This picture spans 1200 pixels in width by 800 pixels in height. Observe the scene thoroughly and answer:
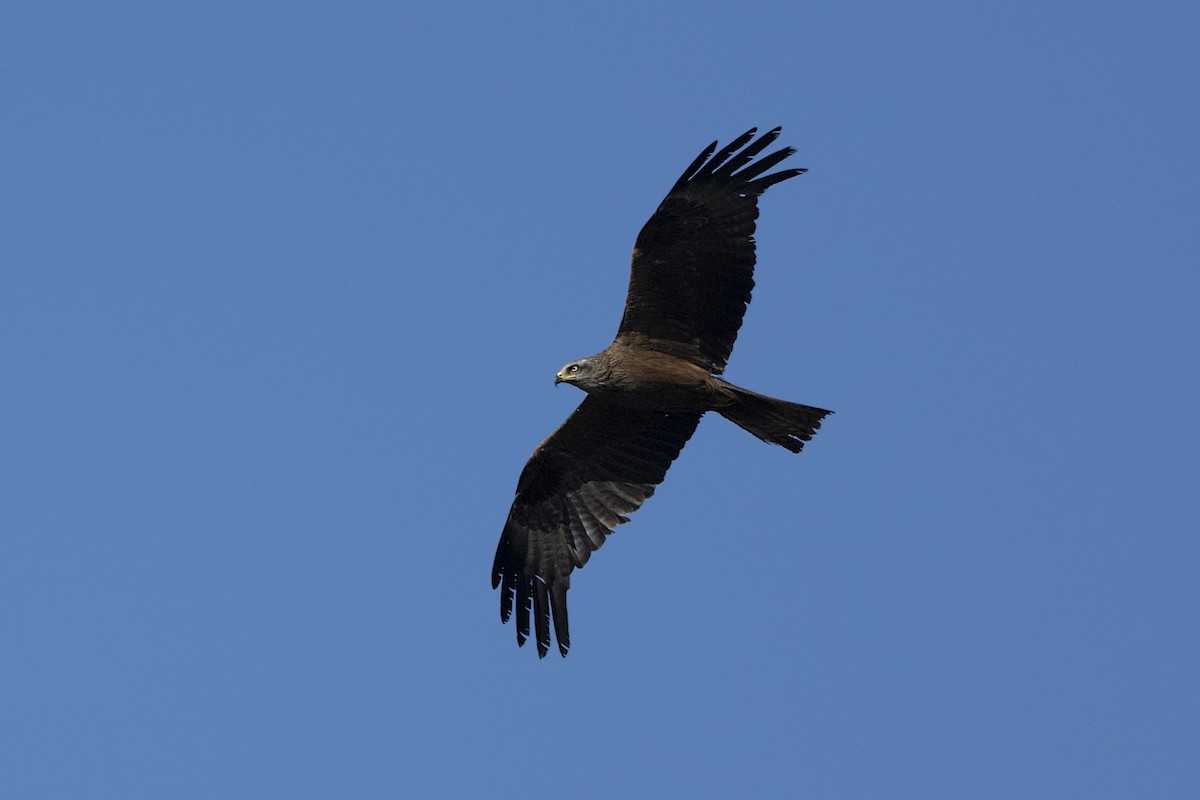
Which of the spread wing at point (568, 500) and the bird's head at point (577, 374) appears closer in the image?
the bird's head at point (577, 374)

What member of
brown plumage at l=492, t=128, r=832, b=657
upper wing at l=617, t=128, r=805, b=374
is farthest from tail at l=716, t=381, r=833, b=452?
upper wing at l=617, t=128, r=805, b=374

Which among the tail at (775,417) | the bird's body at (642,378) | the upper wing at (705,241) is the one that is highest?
the upper wing at (705,241)

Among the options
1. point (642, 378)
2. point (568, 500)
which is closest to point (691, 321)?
point (642, 378)

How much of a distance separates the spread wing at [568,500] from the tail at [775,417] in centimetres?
100

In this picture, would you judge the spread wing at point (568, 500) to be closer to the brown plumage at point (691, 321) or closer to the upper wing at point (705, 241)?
the brown plumage at point (691, 321)

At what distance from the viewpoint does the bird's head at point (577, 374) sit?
577 inches

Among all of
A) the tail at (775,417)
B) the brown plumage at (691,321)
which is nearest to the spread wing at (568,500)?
the brown plumage at (691,321)

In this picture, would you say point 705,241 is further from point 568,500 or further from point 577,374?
point 568,500

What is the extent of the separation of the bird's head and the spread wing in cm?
108

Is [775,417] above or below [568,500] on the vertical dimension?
below

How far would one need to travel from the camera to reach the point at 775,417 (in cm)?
1462

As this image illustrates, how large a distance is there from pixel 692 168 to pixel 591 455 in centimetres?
305

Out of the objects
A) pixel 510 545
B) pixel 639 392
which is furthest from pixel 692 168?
pixel 510 545

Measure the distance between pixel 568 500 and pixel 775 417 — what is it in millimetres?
2506
